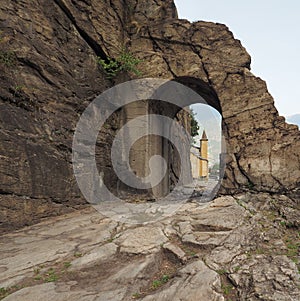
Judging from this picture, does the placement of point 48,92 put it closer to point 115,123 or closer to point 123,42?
point 115,123

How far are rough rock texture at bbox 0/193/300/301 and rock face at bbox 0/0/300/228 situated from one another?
4.10ft

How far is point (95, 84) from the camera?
8242 millimetres

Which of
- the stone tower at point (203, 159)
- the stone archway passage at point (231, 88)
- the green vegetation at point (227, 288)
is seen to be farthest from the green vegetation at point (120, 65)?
the stone tower at point (203, 159)

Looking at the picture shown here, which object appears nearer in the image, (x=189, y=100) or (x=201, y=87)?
(x=201, y=87)

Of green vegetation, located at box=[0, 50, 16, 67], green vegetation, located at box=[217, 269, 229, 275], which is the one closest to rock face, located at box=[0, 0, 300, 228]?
green vegetation, located at box=[0, 50, 16, 67]

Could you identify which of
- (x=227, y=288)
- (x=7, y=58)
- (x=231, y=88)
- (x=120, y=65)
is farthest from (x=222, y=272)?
(x=120, y=65)

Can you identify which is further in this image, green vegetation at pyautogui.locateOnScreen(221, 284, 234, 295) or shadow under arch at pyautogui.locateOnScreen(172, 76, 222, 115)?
shadow under arch at pyautogui.locateOnScreen(172, 76, 222, 115)

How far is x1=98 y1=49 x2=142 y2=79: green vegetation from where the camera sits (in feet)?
28.8

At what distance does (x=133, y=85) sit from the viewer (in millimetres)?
9133

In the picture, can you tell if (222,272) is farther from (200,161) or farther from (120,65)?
(200,161)

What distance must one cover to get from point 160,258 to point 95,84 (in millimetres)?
6210

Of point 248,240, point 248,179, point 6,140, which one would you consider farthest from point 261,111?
point 6,140

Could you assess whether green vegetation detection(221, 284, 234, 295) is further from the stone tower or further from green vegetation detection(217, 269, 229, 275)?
the stone tower

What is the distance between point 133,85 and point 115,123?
166 cm
